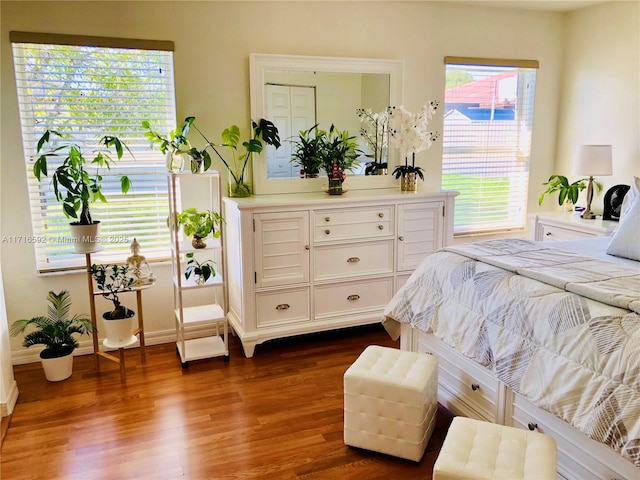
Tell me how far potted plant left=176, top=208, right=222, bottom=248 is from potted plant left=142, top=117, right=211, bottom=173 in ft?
0.89

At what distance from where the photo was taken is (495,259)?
2.36m

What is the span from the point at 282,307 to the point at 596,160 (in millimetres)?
2494

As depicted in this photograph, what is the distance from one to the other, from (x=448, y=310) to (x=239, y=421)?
1191 millimetres

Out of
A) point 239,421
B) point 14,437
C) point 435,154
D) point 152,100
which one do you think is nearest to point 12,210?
point 152,100

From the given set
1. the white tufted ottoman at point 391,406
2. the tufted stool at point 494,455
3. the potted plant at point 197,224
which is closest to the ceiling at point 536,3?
the potted plant at point 197,224

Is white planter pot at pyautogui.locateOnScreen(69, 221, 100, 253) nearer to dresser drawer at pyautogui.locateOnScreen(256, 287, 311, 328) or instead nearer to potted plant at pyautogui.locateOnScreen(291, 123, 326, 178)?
dresser drawer at pyautogui.locateOnScreen(256, 287, 311, 328)

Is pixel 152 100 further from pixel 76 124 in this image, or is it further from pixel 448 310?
pixel 448 310

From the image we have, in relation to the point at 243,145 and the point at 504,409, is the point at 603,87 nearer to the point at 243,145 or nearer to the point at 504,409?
the point at 243,145

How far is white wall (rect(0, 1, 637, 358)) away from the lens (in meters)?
3.10

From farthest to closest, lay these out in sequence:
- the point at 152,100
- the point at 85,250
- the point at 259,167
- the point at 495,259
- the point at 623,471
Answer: the point at 259,167 → the point at 152,100 → the point at 85,250 → the point at 495,259 → the point at 623,471

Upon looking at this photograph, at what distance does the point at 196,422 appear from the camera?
2594 mm

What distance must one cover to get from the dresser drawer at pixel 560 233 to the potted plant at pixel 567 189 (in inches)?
14.4

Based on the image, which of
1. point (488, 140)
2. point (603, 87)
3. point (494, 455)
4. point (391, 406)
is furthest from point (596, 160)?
point (494, 455)
